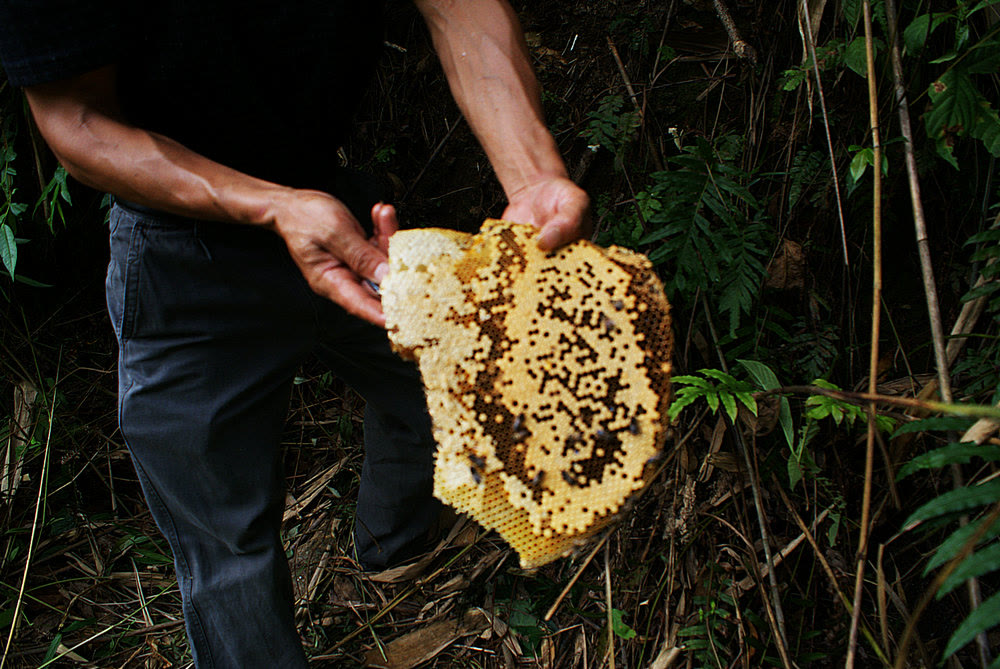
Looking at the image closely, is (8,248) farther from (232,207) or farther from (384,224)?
(384,224)

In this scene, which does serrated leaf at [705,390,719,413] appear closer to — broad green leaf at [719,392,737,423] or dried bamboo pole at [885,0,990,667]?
broad green leaf at [719,392,737,423]

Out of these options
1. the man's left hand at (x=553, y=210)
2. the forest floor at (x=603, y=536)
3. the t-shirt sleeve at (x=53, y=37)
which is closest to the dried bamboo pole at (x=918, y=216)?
the forest floor at (x=603, y=536)

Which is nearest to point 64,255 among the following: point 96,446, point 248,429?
point 96,446

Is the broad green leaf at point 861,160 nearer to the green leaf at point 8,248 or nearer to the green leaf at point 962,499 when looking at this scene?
the green leaf at point 962,499

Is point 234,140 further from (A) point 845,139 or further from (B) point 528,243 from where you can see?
(A) point 845,139

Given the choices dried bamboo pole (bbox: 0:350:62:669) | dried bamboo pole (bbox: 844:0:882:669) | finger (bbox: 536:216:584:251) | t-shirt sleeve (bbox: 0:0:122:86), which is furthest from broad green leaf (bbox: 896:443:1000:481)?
dried bamboo pole (bbox: 0:350:62:669)

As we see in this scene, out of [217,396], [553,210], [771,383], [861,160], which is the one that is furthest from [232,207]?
[861,160]

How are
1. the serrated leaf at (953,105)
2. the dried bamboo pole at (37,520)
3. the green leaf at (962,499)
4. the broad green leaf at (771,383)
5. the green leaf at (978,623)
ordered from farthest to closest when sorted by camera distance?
the dried bamboo pole at (37,520) → the broad green leaf at (771,383) → the serrated leaf at (953,105) → the green leaf at (962,499) → the green leaf at (978,623)
